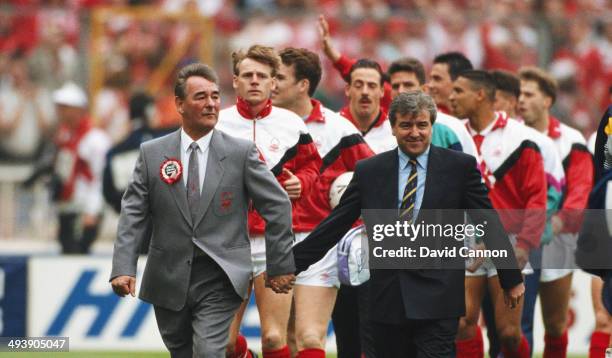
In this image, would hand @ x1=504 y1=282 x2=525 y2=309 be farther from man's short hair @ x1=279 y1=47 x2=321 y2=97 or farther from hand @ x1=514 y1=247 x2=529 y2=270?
man's short hair @ x1=279 y1=47 x2=321 y2=97

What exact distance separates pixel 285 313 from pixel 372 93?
2.20 m

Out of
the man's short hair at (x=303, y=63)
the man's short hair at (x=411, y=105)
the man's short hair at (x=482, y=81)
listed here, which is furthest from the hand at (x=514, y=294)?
the man's short hair at (x=482, y=81)

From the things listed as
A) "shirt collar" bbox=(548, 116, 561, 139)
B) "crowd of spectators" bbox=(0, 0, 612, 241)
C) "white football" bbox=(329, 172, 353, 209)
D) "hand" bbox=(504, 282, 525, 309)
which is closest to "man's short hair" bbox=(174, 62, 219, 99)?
"white football" bbox=(329, 172, 353, 209)

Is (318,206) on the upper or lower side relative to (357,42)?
lower

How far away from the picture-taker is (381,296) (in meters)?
9.59

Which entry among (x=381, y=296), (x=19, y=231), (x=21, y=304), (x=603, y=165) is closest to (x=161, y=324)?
(x=381, y=296)

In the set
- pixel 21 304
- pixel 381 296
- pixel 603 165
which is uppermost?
pixel 603 165

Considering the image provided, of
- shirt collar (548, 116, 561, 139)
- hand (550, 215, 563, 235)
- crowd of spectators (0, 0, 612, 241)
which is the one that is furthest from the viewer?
crowd of spectators (0, 0, 612, 241)

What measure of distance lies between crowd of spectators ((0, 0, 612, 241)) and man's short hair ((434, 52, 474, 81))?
23.2 feet

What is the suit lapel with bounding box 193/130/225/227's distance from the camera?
371 inches

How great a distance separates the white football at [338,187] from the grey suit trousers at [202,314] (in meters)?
2.07

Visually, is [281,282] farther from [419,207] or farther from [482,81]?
[482,81]

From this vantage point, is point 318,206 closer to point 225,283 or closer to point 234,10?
point 225,283
